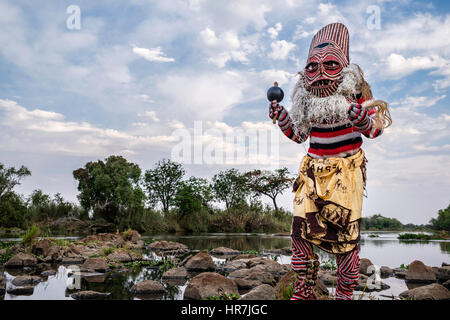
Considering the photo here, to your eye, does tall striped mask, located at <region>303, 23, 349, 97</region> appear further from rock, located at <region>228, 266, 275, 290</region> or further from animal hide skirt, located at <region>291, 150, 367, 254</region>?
rock, located at <region>228, 266, 275, 290</region>

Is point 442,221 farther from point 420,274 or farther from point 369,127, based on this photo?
point 369,127

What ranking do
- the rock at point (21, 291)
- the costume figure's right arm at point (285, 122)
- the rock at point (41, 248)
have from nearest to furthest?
the costume figure's right arm at point (285, 122) < the rock at point (21, 291) < the rock at point (41, 248)

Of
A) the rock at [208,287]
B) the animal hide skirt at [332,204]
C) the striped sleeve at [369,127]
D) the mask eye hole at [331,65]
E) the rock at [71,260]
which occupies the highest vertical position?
the mask eye hole at [331,65]

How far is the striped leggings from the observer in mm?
3264

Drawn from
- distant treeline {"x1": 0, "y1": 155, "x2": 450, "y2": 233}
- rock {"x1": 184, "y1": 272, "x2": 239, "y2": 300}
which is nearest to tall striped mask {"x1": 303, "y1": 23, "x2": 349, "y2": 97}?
rock {"x1": 184, "y1": 272, "x2": 239, "y2": 300}

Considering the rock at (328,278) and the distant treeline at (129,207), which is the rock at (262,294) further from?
the distant treeline at (129,207)

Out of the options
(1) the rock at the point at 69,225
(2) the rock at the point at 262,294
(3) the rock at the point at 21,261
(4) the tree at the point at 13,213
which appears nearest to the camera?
(2) the rock at the point at 262,294

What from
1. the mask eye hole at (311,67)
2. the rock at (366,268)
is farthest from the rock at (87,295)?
the rock at (366,268)

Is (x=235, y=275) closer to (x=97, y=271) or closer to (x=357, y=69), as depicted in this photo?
(x=97, y=271)

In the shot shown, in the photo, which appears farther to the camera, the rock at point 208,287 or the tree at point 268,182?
the tree at point 268,182

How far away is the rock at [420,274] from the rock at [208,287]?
3240mm

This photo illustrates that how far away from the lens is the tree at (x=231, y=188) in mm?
29920

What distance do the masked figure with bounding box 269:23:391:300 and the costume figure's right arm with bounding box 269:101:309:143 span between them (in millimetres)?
10

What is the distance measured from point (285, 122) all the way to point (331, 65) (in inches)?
27.8
